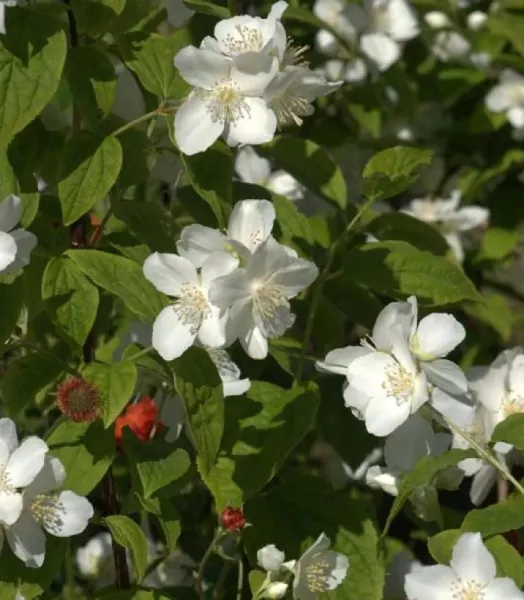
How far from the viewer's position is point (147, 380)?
149cm

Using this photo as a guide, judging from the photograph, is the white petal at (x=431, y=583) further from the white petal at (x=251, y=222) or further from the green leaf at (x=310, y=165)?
the green leaf at (x=310, y=165)

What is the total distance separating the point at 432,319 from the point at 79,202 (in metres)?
0.42

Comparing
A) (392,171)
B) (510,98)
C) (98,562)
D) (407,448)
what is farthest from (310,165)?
(510,98)

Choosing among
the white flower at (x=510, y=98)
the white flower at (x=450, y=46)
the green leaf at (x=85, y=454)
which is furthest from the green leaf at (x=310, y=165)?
the white flower at (x=450, y=46)

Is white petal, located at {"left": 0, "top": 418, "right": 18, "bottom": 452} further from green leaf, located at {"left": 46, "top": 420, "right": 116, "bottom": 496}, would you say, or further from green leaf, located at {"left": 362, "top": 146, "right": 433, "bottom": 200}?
green leaf, located at {"left": 362, "top": 146, "right": 433, "bottom": 200}

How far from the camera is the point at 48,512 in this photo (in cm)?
126

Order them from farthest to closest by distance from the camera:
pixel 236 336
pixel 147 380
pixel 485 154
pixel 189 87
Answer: pixel 485 154 → pixel 147 380 → pixel 189 87 → pixel 236 336

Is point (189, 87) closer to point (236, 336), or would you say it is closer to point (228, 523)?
point (236, 336)

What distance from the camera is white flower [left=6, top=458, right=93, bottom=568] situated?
1.25 meters

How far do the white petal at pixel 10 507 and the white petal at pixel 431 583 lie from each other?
1.39 ft

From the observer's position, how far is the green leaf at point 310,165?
5.17ft

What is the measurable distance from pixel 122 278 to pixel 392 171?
15.5 inches

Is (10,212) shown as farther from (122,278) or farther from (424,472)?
(424,472)

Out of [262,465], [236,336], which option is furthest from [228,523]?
[236,336]
